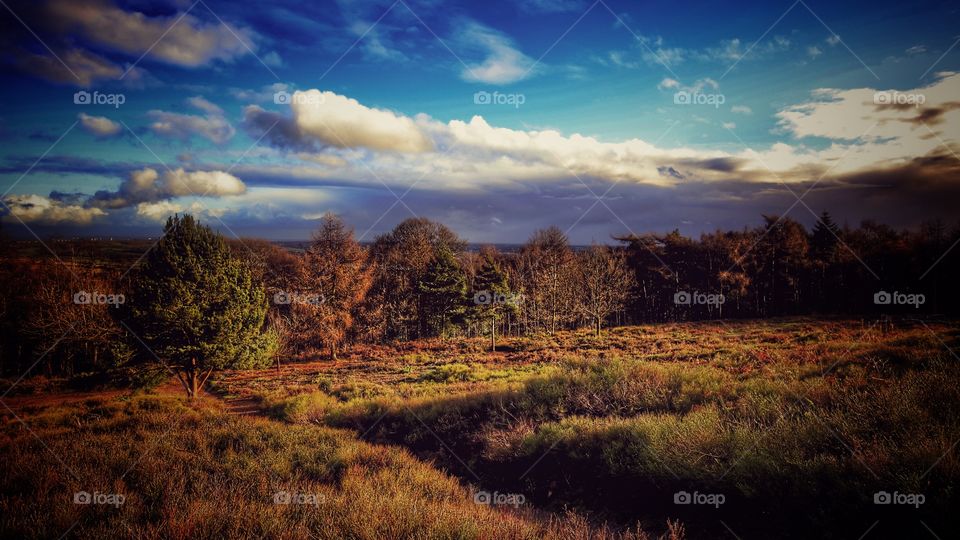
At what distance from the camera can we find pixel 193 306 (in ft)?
54.3

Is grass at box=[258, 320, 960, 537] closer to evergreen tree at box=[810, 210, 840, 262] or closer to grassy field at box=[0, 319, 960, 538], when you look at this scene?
grassy field at box=[0, 319, 960, 538]

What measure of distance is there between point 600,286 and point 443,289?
50.0 feet

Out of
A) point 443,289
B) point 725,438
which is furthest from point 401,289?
point 725,438

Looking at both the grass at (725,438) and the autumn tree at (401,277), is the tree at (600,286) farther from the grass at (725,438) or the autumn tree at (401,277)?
the grass at (725,438)

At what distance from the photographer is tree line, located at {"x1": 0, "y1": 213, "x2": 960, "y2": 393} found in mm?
16953

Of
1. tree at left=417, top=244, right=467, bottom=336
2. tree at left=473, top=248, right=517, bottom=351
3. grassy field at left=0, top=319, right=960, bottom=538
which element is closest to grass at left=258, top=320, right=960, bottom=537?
grassy field at left=0, top=319, right=960, bottom=538

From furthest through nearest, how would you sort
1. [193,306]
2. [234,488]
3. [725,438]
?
1. [193,306]
2. [725,438]
3. [234,488]

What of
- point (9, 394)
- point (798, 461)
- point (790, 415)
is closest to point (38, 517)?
point (798, 461)

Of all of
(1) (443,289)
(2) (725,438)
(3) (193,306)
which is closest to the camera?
(2) (725,438)

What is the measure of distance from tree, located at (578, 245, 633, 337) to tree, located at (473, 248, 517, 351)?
7.55 meters

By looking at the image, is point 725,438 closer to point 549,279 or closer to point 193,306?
point 193,306

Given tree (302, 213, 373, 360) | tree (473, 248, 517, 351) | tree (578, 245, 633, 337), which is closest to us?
tree (302, 213, 373, 360)

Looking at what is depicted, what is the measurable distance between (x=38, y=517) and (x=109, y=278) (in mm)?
28583

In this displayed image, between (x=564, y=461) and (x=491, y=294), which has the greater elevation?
(x=491, y=294)
